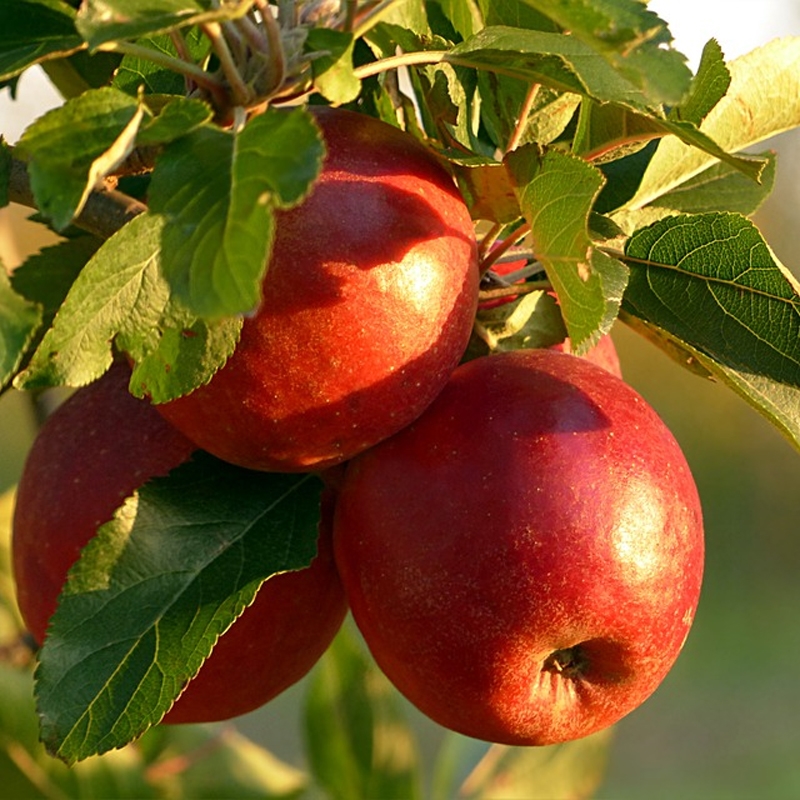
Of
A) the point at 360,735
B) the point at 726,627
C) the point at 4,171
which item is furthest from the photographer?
the point at 726,627

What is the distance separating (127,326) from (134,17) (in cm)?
16

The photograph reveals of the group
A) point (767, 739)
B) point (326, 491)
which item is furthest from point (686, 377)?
point (326, 491)

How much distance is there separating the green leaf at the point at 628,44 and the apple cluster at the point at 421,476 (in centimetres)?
15

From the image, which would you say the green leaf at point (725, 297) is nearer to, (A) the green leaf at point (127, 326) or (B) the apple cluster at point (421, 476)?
(B) the apple cluster at point (421, 476)

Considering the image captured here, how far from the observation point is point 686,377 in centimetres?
758

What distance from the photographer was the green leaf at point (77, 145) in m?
0.54

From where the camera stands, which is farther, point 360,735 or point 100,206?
point 360,735

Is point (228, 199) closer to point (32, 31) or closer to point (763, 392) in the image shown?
point (32, 31)

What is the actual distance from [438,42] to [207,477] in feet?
1.00

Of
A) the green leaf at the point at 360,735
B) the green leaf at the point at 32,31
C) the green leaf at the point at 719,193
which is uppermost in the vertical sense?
the green leaf at the point at 32,31

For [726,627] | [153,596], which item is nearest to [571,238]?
[153,596]

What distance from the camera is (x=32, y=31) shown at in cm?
62

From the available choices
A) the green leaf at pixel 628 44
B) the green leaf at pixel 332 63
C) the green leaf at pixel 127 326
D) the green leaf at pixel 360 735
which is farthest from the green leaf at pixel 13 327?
the green leaf at pixel 360 735

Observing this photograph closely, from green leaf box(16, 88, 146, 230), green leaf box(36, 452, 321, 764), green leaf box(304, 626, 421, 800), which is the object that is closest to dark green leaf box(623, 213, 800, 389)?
green leaf box(36, 452, 321, 764)
